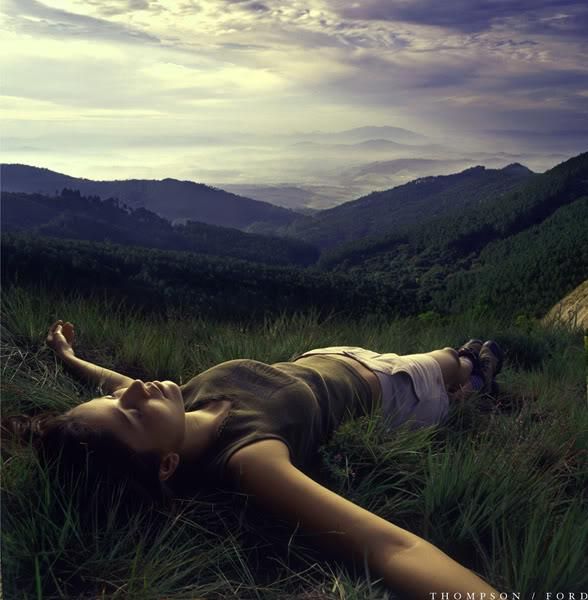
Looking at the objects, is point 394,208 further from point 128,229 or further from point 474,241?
point 474,241

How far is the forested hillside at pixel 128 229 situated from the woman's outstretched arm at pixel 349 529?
44.1 meters

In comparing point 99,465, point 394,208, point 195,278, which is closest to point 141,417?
point 99,465

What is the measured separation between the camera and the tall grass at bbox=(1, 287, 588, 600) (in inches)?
67.6

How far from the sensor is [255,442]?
2.10m

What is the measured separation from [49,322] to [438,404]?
7.65 ft

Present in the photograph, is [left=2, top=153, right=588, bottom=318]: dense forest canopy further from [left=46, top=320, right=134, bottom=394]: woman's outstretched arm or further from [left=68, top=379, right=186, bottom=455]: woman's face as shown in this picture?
[left=68, top=379, right=186, bottom=455]: woman's face

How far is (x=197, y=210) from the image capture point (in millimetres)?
117688

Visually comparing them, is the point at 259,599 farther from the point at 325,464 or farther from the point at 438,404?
the point at 438,404

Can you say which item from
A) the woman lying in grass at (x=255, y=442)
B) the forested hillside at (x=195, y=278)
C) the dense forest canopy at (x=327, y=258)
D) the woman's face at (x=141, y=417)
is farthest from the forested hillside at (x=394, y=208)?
the woman's face at (x=141, y=417)

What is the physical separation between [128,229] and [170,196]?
55.4 meters

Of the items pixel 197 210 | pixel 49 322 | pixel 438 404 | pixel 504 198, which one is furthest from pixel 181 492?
pixel 197 210

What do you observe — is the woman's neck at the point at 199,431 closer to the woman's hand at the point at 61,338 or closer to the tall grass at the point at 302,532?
the tall grass at the point at 302,532

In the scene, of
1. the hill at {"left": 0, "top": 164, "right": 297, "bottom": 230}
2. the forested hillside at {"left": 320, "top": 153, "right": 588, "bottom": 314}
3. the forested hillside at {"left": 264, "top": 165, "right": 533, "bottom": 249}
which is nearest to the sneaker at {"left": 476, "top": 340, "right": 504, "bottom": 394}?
the forested hillside at {"left": 320, "top": 153, "right": 588, "bottom": 314}

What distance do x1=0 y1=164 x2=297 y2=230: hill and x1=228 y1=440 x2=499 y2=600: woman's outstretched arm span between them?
319ft
